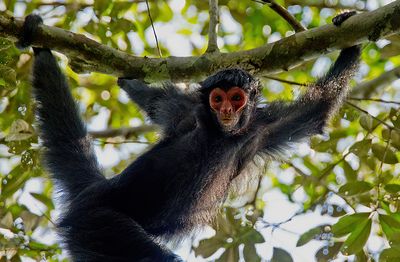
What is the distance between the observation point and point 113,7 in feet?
32.3

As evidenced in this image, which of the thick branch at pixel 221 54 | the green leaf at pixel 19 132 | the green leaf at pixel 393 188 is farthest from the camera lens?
the green leaf at pixel 19 132

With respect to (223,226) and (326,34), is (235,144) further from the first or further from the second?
(326,34)

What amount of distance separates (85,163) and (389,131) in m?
3.95

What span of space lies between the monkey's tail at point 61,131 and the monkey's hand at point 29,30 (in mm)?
382

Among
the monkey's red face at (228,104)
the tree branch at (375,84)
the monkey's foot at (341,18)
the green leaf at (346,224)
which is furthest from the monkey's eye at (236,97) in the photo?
the tree branch at (375,84)

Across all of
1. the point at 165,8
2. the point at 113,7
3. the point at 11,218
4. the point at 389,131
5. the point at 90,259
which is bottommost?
the point at 90,259

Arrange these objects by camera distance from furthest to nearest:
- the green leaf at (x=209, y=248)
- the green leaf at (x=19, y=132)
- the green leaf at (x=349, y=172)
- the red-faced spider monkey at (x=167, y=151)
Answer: the green leaf at (x=349, y=172) → the green leaf at (x=209, y=248) → the green leaf at (x=19, y=132) → the red-faced spider monkey at (x=167, y=151)

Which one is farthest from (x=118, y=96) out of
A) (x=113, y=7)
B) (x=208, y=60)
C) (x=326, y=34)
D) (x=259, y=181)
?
(x=326, y=34)

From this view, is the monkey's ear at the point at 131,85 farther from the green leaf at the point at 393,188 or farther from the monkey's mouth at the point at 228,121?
the green leaf at the point at 393,188

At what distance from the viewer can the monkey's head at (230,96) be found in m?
7.68

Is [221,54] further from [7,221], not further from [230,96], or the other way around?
[7,221]

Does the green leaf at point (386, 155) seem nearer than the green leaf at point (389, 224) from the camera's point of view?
No

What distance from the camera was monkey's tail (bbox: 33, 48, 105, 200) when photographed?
7.89 metres

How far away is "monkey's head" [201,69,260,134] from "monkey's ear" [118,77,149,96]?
988mm
